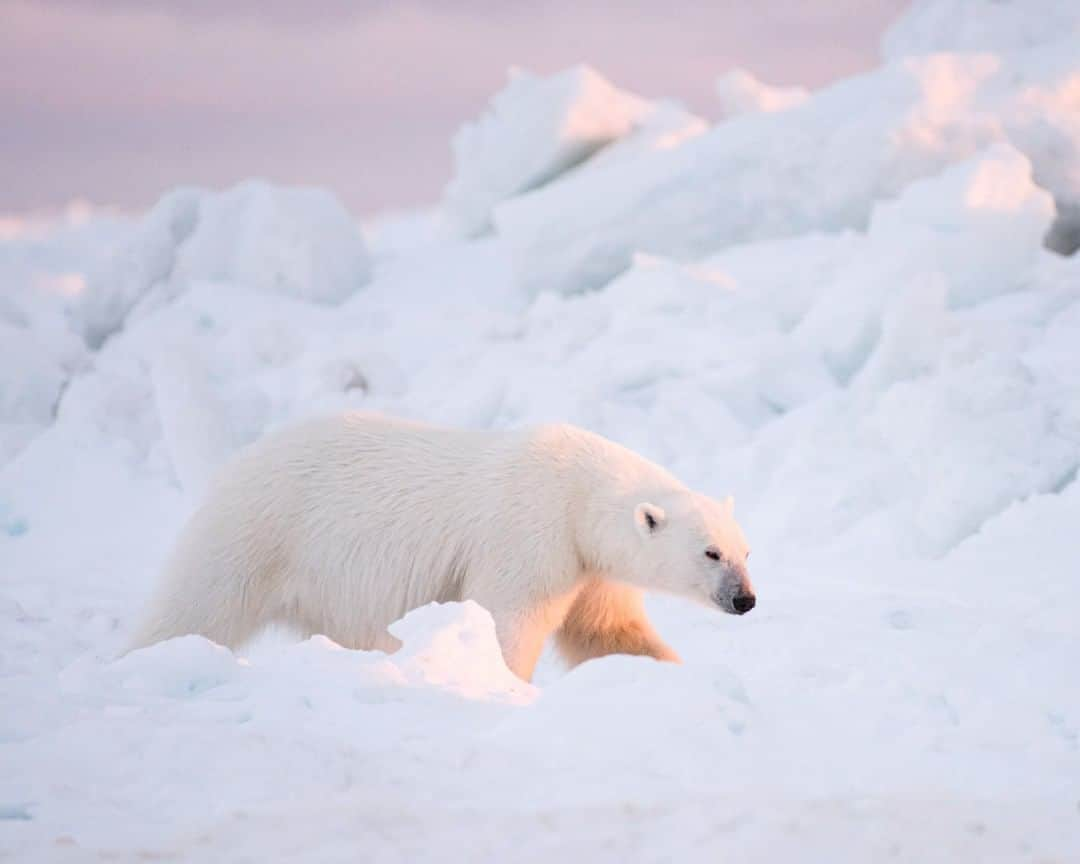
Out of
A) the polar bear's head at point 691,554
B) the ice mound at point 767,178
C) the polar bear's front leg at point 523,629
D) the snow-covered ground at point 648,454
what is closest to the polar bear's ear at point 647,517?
the polar bear's head at point 691,554

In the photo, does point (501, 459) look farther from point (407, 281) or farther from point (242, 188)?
point (242, 188)

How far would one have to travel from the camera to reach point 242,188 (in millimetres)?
13469

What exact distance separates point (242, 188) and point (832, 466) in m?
8.73

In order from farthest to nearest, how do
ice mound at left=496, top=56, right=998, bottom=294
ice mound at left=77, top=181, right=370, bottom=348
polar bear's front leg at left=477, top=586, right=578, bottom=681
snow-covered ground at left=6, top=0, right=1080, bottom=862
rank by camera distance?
Answer: 1. ice mound at left=77, top=181, right=370, bottom=348
2. ice mound at left=496, top=56, right=998, bottom=294
3. polar bear's front leg at left=477, top=586, right=578, bottom=681
4. snow-covered ground at left=6, top=0, right=1080, bottom=862

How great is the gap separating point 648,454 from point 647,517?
3.19 metres

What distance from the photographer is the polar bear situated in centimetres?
444

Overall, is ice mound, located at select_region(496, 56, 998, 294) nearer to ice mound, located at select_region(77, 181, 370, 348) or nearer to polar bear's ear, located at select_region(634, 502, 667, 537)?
ice mound, located at select_region(77, 181, 370, 348)

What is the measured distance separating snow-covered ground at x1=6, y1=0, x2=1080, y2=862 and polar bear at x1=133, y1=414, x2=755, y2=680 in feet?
1.08

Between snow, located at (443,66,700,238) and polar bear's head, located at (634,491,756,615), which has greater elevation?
snow, located at (443,66,700,238)

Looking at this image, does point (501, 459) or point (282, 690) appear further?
point (501, 459)

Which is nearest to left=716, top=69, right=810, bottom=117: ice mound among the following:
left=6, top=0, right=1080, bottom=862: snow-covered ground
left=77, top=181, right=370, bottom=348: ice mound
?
left=6, top=0, right=1080, bottom=862: snow-covered ground

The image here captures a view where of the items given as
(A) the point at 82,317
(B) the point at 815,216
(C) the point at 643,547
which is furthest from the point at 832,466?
(A) the point at 82,317

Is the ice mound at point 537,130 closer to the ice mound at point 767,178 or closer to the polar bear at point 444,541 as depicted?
the ice mound at point 767,178

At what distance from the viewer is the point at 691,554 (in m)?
4.48
